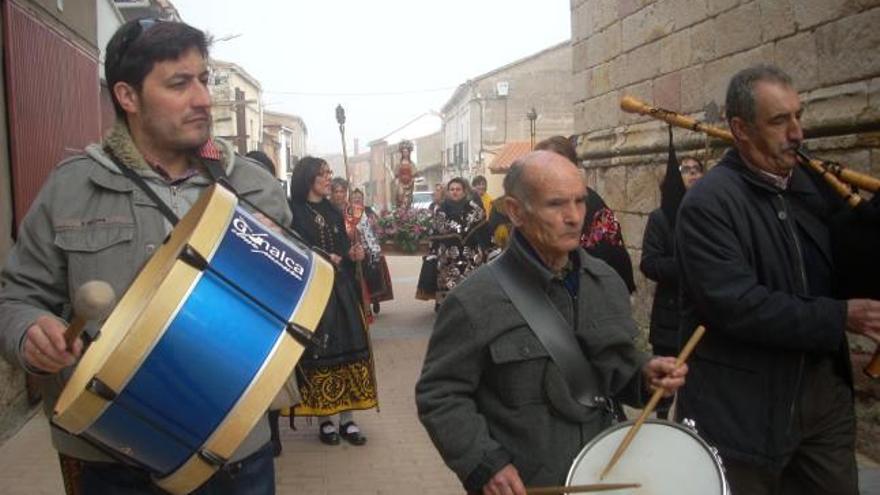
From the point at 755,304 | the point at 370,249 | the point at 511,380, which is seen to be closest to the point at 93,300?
the point at 511,380

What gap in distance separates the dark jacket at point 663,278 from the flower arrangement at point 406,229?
617cm

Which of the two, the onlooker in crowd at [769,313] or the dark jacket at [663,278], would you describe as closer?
the onlooker in crowd at [769,313]

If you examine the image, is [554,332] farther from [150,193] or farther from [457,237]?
[457,237]

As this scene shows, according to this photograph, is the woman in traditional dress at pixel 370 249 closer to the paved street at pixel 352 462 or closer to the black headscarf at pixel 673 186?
the paved street at pixel 352 462

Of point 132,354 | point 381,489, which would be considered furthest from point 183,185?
point 381,489

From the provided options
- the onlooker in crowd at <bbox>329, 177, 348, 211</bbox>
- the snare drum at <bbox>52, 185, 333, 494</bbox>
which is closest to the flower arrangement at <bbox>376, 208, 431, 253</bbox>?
the onlooker in crowd at <bbox>329, 177, 348, 211</bbox>

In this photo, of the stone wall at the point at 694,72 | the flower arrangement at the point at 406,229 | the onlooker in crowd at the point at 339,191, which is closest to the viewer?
the stone wall at the point at 694,72

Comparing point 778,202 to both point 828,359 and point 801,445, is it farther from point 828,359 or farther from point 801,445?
point 801,445

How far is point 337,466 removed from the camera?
18.4ft

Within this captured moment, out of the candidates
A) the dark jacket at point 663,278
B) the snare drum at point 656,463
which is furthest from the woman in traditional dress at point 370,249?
the snare drum at point 656,463

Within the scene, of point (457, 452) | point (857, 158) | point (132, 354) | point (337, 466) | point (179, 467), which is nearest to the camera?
point (132, 354)

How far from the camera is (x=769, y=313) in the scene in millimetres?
2676

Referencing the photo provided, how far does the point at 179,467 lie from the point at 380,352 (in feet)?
25.0

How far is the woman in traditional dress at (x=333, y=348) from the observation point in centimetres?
608
